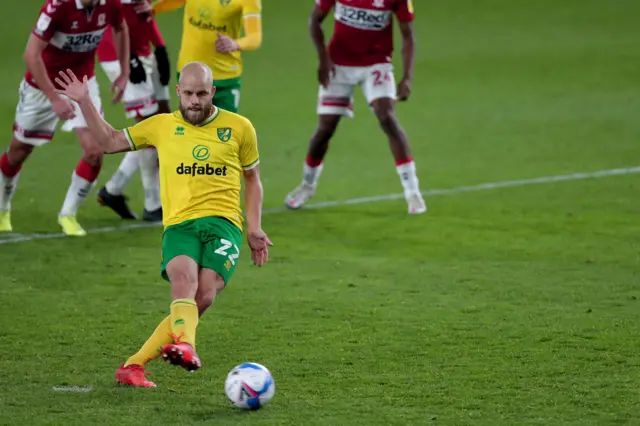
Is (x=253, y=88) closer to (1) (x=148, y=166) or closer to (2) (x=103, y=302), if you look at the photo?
(1) (x=148, y=166)

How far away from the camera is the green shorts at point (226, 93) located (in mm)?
11125

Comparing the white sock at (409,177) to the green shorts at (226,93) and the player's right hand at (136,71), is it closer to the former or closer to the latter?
the green shorts at (226,93)

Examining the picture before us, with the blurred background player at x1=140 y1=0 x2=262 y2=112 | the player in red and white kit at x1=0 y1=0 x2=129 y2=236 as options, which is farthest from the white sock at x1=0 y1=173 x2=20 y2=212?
the blurred background player at x1=140 y1=0 x2=262 y2=112

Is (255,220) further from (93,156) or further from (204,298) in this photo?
(93,156)

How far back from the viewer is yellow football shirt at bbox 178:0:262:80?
10953 mm

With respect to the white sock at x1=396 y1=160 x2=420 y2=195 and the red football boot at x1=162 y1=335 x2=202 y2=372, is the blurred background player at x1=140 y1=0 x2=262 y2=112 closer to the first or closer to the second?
the white sock at x1=396 y1=160 x2=420 y2=195

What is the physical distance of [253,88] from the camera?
18531 mm

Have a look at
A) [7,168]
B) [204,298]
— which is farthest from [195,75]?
[7,168]

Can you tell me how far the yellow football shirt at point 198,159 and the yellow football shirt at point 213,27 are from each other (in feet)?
13.6

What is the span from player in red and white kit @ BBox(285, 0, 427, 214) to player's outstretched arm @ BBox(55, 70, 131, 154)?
15.7 ft

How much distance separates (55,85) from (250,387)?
502 centimetres

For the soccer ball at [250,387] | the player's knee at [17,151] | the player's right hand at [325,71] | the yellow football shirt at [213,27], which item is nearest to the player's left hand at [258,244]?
the soccer ball at [250,387]

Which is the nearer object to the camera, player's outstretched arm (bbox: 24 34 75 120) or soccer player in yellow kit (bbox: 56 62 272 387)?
soccer player in yellow kit (bbox: 56 62 272 387)

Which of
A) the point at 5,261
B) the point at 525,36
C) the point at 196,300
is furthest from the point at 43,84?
the point at 525,36
